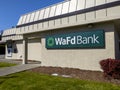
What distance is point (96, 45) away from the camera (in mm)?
11047

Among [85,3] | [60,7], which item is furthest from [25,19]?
[85,3]

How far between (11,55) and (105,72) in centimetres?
2113

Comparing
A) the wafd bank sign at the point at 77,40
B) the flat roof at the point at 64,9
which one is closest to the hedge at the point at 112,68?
the wafd bank sign at the point at 77,40

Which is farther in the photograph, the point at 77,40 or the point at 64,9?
the point at 64,9

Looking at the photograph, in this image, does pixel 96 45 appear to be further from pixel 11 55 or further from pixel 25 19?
pixel 11 55

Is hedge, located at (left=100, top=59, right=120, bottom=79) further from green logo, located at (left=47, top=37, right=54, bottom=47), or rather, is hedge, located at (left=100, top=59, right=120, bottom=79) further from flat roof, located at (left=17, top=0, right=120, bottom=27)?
green logo, located at (left=47, top=37, right=54, bottom=47)

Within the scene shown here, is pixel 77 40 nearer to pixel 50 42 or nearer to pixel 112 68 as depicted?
pixel 50 42

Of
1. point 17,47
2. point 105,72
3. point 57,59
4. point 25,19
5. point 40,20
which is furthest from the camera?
point 17,47

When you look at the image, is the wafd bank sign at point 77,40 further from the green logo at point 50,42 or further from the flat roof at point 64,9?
the flat roof at point 64,9

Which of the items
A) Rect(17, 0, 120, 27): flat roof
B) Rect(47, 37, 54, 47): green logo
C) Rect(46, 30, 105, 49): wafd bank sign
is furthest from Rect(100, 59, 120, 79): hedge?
Rect(47, 37, 54, 47): green logo

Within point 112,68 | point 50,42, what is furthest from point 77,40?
point 112,68

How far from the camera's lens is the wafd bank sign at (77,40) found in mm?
10961

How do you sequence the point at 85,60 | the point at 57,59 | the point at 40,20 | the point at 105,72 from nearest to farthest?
the point at 105,72 < the point at 85,60 < the point at 57,59 < the point at 40,20

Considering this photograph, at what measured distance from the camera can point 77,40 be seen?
12.2 m
